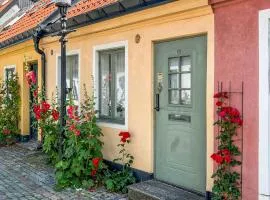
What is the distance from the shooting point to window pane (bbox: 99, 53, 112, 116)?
767 centimetres

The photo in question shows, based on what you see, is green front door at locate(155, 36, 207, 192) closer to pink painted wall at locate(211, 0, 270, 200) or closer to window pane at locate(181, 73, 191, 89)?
window pane at locate(181, 73, 191, 89)

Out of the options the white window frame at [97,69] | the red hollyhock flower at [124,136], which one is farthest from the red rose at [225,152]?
the white window frame at [97,69]

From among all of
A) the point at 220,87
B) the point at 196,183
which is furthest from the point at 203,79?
the point at 196,183

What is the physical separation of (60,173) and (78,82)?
2568 millimetres

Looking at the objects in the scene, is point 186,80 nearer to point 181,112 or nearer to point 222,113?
point 181,112

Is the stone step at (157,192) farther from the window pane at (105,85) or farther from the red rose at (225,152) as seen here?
the window pane at (105,85)

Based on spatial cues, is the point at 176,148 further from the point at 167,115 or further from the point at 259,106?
the point at 259,106

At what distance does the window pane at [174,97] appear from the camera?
5875 millimetres

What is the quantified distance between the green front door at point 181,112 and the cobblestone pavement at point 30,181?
1.00 meters

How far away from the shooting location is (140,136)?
256 inches

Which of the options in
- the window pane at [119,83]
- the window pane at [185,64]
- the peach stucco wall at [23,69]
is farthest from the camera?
the peach stucco wall at [23,69]

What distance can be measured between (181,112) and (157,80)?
76 cm

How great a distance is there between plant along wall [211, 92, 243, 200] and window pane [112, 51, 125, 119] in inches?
109

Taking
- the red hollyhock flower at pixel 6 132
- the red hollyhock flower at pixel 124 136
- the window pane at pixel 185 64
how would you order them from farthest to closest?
the red hollyhock flower at pixel 6 132
the red hollyhock flower at pixel 124 136
the window pane at pixel 185 64
